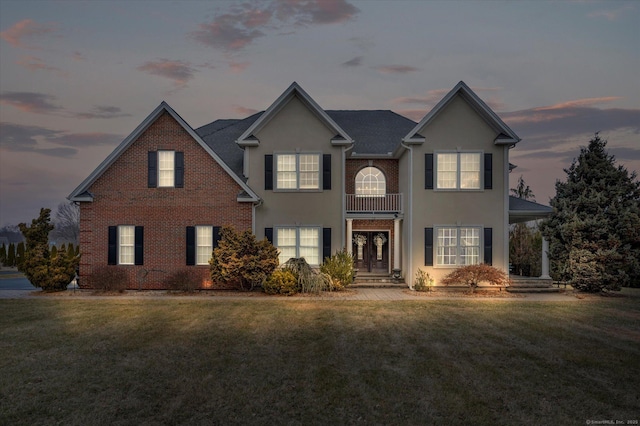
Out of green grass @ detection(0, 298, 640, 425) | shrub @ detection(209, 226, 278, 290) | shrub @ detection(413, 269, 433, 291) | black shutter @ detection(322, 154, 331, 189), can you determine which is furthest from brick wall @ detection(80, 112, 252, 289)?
shrub @ detection(413, 269, 433, 291)

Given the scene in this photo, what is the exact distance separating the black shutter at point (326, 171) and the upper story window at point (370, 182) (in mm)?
2367

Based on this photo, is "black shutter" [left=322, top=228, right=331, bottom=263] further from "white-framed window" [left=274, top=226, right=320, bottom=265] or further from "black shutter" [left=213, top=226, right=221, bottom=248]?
"black shutter" [left=213, top=226, right=221, bottom=248]

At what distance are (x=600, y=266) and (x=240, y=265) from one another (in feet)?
52.1

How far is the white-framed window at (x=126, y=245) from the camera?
58.0 ft

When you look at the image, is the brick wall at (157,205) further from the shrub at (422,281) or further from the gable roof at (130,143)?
the shrub at (422,281)

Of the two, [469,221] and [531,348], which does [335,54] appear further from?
[531,348]

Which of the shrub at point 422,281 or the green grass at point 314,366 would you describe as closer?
the green grass at point 314,366

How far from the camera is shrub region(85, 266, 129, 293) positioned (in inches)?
673

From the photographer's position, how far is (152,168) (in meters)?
17.8

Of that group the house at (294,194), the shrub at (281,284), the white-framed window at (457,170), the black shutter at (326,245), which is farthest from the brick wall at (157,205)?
the white-framed window at (457,170)

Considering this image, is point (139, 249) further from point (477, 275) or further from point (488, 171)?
point (488, 171)

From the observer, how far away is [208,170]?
1777 centimetres

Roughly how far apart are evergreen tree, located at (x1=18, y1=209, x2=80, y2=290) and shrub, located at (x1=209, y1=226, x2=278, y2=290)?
6.78 metres

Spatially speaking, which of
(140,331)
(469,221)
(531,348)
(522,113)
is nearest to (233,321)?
(140,331)
